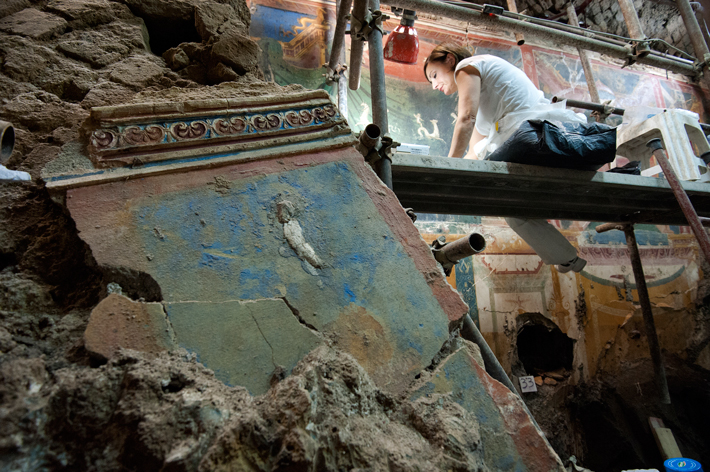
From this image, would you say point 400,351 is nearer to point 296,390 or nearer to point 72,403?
point 296,390

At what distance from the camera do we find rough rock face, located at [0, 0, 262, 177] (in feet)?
4.20

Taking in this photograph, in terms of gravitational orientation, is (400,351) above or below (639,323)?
above

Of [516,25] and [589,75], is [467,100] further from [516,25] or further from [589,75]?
[589,75]

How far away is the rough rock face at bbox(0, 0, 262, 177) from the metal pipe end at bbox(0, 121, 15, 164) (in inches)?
5.5

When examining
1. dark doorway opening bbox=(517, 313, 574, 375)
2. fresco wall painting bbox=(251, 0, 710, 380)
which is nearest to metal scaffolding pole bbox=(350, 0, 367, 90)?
fresco wall painting bbox=(251, 0, 710, 380)

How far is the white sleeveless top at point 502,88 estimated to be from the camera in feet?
8.24

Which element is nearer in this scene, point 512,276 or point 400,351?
point 400,351

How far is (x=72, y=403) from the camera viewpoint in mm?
801

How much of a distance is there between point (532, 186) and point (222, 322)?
7.35 feet

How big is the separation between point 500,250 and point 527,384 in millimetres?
1621

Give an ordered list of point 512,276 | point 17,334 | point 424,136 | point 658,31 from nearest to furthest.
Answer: point 17,334 < point 512,276 < point 424,136 < point 658,31

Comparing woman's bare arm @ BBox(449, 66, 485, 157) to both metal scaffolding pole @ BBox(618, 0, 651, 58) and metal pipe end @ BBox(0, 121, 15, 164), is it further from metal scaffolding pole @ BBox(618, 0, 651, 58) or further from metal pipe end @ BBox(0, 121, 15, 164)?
metal scaffolding pole @ BBox(618, 0, 651, 58)

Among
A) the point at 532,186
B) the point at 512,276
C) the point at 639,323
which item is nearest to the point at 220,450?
the point at 532,186

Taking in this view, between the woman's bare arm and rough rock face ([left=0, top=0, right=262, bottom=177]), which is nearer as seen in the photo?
rough rock face ([left=0, top=0, right=262, bottom=177])
